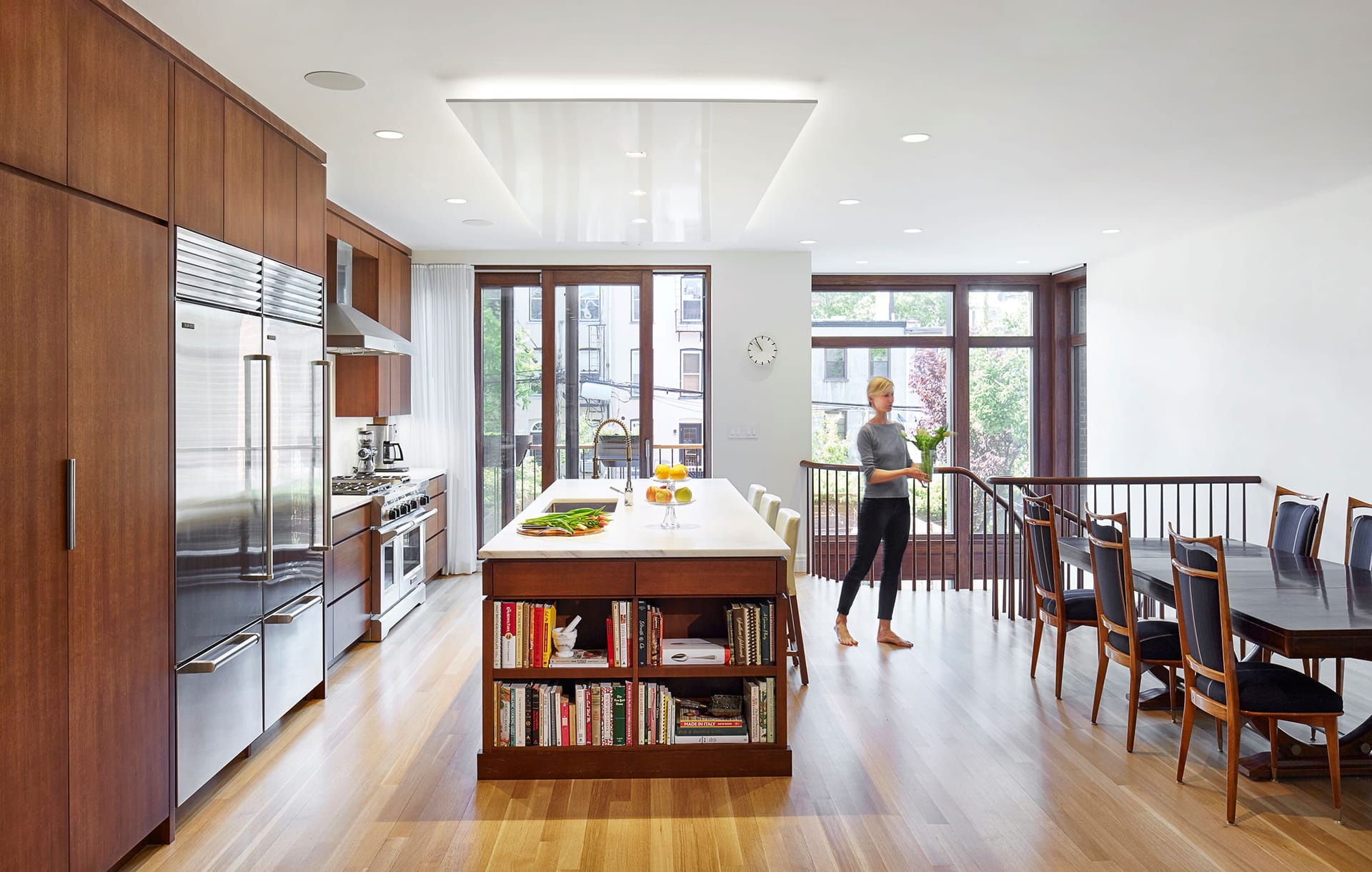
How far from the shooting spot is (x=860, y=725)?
3.82 metres

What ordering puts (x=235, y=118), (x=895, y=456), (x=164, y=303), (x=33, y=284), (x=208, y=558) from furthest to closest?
(x=895, y=456) < (x=235, y=118) < (x=208, y=558) < (x=164, y=303) < (x=33, y=284)

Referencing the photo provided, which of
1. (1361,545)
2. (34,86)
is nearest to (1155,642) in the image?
(1361,545)

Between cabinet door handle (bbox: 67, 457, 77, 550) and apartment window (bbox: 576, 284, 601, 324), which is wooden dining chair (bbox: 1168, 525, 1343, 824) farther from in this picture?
apartment window (bbox: 576, 284, 601, 324)

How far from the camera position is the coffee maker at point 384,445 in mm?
6414

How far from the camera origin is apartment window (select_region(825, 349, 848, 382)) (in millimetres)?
8430

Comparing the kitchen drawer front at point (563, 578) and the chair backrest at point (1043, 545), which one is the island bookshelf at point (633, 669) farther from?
the chair backrest at point (1043, 545)

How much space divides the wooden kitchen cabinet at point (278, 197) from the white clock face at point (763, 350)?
4.13 meters

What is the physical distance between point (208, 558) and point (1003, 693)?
3552mm

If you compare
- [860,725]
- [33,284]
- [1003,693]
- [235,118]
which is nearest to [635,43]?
[235,118]

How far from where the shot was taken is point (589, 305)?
736cm

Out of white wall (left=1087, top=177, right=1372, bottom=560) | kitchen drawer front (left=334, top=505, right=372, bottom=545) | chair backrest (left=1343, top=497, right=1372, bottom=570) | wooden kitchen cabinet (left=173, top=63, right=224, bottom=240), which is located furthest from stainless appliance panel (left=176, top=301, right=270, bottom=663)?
white wall (left=1087, top=177, right=1372, bottom=560)

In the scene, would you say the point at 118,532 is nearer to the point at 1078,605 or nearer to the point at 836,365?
the point at 1078,605

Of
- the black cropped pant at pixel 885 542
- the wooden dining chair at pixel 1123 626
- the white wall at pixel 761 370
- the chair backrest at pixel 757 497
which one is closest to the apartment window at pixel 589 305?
the white wall at pixel 761 370

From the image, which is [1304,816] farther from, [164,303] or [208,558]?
[164,303]
